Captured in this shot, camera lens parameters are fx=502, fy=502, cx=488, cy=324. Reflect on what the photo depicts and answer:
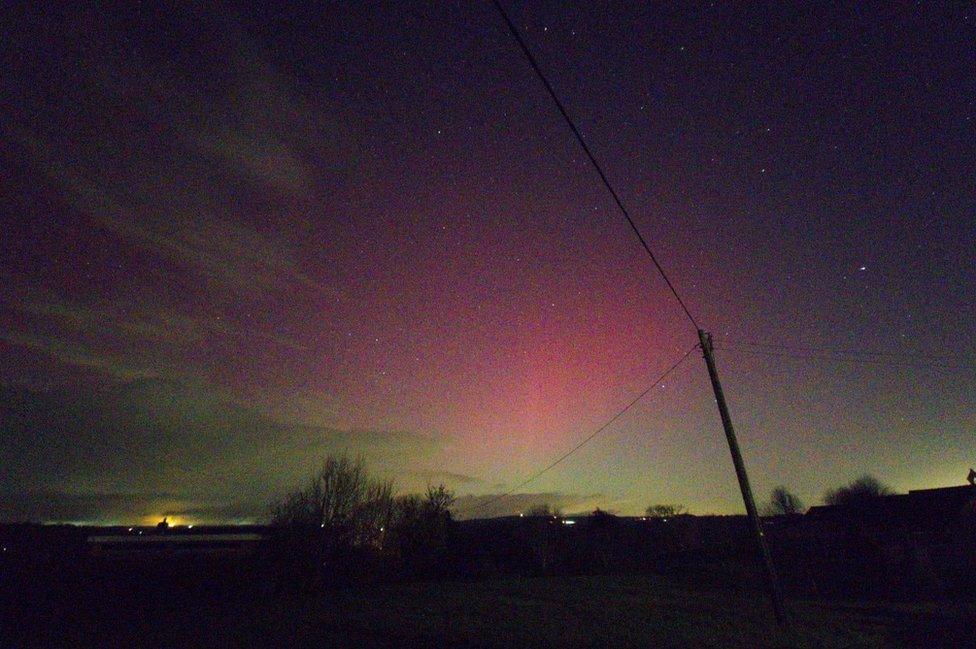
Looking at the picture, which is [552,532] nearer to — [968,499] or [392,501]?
[392,501]

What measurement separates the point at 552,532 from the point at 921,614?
27.7 meters

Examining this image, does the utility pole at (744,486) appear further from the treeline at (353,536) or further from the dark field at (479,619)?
the treeline at (353,536)

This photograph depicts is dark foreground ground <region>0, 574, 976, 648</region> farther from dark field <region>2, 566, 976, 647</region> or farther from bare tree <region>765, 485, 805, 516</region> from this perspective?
bare tree <region>765, 485, 805, 516</region>

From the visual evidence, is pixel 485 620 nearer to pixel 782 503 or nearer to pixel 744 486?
pixel 744 486

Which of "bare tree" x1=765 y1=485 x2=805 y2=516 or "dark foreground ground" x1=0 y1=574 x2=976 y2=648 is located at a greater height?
"bare tree" x1=765 y1=485 x2=805 y2=516

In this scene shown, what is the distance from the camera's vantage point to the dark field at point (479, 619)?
13969 mm

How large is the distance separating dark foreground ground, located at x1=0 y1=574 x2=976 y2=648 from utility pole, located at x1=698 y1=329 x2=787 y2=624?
3.40 ft

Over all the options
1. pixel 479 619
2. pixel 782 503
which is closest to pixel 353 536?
pixel 479 619

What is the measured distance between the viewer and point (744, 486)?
1445 centimetres

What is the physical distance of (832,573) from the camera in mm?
28125

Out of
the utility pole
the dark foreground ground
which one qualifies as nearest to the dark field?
the dark foreground ground

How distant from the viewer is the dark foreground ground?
13.9m

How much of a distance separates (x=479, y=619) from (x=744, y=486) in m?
9.86

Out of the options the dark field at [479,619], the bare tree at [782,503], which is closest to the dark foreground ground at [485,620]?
the dark field at [479,619]
